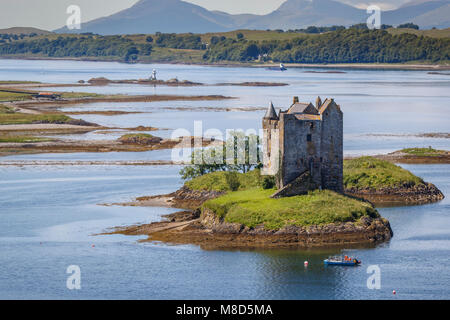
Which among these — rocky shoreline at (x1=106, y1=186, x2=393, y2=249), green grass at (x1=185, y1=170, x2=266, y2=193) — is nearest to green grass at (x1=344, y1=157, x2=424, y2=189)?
green grass at (x1=185, y1=170, x2=266, y2=193)

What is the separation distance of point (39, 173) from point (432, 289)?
2448 inches

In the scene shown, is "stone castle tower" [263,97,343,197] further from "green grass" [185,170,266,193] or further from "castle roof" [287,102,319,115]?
"green grass" [185,170,266,193]

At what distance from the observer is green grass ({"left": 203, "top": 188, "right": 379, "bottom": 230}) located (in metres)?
72.1

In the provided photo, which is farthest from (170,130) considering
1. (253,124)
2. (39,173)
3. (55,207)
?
(55,207)

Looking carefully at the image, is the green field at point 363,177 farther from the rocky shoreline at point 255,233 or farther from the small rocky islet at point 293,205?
the rocky shoreline at point 255,233

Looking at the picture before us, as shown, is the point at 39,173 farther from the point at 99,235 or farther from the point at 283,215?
the point at 283,215

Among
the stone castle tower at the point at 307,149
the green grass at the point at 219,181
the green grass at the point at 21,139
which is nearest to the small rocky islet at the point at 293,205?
the stone castle tower at the point at 307,149

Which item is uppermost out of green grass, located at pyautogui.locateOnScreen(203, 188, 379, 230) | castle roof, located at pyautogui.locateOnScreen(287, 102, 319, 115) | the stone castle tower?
castle roof, located at pyautogui.locateOnScreen(287, 102, 319, 115)

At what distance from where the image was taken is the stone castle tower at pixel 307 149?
76062 millimetres

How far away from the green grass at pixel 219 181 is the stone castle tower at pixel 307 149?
706 centimetres

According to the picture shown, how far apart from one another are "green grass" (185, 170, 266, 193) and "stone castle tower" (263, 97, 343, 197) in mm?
7057

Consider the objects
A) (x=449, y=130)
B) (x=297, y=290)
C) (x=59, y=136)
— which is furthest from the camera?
(x=449, y=130)
